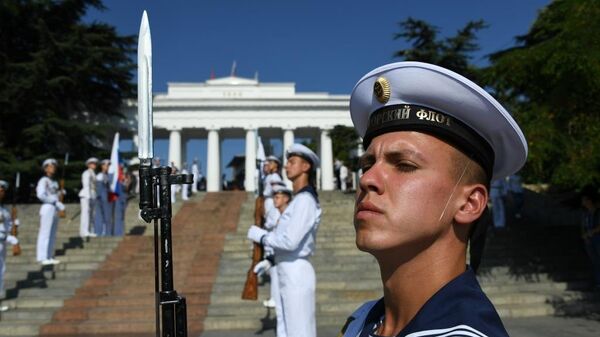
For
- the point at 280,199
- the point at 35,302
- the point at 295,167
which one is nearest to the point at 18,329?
the point at 35,302

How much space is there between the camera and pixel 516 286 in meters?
9.99

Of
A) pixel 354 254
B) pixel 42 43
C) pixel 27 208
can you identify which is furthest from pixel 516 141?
pixel 42 43

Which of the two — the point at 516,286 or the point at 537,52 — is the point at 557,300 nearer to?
the point at 516,286

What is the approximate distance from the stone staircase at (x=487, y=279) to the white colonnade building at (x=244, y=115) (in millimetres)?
32993

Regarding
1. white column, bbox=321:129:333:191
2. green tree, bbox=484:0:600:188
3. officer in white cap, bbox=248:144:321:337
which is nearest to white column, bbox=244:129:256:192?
white column, bbox=321:129:333:191

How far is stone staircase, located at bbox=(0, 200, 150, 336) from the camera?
8.49 m

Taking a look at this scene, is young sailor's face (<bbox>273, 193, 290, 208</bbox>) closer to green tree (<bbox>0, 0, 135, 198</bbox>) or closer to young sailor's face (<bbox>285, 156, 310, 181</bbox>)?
young sailor's face (<bbox>285, 156, 310, 181</bbox>)

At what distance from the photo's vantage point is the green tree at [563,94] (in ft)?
27.6

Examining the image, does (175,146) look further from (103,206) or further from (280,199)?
(280,199)

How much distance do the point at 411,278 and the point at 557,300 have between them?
8945mm

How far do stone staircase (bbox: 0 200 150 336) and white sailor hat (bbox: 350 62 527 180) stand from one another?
8.06 metres

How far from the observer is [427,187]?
1.31m

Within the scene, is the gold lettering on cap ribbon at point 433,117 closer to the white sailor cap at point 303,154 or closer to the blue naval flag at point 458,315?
the blue naval flag at point 458,315

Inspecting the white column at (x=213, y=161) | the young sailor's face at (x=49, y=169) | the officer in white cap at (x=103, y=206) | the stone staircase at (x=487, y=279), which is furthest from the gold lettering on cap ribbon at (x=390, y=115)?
the white column at (x=213, y=161)
